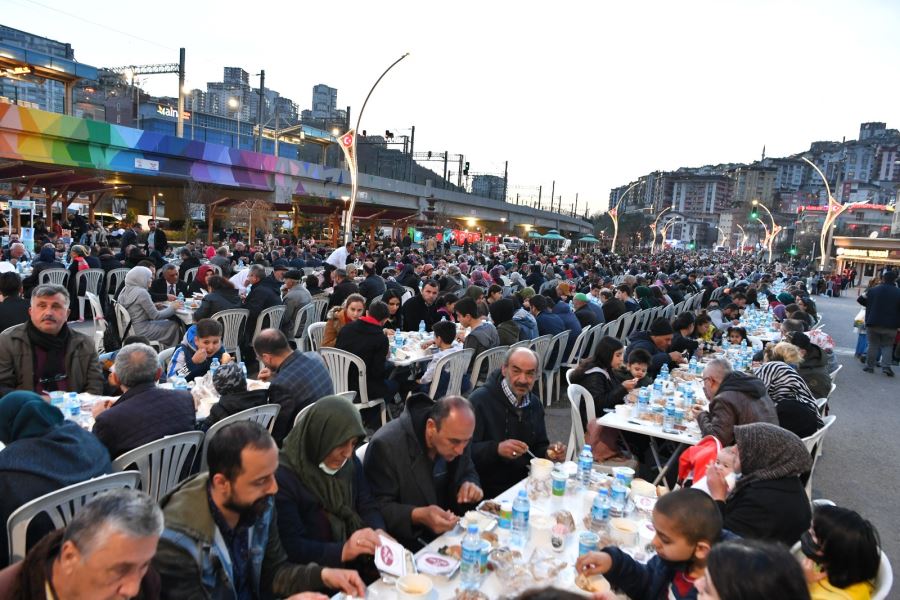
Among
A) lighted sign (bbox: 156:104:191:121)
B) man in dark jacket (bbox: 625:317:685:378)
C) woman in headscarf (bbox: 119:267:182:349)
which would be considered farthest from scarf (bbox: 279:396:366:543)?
lighted sign (bbox: 156:104:191:121)

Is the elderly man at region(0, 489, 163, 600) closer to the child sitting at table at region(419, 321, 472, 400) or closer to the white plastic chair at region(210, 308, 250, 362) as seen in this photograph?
the child sitting at table at region(419, 321, 472, 400)

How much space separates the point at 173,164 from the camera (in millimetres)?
24000

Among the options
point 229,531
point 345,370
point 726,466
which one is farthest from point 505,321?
point 229,531

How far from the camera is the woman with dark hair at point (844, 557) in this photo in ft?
7.45

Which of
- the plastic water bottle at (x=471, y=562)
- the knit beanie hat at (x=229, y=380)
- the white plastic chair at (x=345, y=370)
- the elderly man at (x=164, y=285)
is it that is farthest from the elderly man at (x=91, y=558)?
the elderly man at (x=164, y=285)

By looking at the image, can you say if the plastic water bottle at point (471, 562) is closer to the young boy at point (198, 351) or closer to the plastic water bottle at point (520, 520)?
the plastic water bottle at point (520, 520)

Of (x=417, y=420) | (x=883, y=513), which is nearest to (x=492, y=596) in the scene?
(x=417, y=420)

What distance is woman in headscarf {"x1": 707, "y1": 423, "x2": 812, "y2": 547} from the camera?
9.11 feet

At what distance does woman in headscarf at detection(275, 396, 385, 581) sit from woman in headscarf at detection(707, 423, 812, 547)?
6.16 ft

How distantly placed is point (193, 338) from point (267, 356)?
5.24 feet

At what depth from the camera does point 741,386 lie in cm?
420

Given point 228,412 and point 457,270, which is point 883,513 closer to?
point 228,412

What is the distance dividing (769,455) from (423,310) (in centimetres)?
629

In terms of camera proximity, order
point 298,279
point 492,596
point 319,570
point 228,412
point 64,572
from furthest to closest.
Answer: point 298,279
point 228,412
point 319,570
point 492,596
point 64,572
